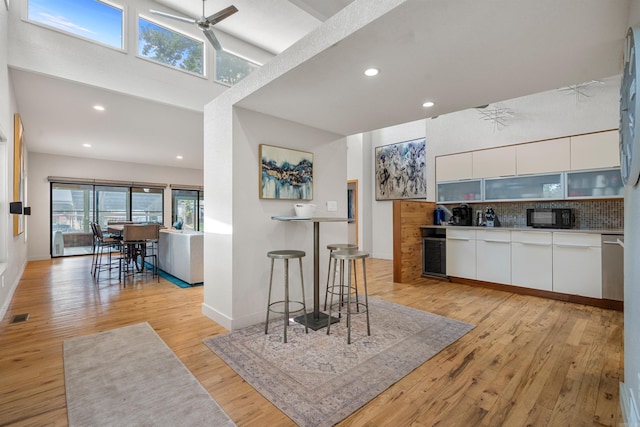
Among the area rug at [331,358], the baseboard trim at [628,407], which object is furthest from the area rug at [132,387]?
the baseboard trim at [628,407]

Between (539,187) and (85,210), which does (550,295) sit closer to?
(539,187)

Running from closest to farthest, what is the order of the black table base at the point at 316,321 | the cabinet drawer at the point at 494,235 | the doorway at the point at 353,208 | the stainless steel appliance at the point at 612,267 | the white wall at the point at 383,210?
the black table base at the point at 316,321
the stainless steel appliance at the point at 612,267
the cabinet drawer at the point at 494,235
the white wall at the point at 383,210
the doorway at the point at 353,208

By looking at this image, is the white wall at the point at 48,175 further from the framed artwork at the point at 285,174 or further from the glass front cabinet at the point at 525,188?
the glass front cabinet at the point at 525,188

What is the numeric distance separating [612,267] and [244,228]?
13.7ft

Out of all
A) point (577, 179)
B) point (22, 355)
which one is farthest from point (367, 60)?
point (577, 179)

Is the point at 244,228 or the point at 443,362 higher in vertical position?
the point at 244,228

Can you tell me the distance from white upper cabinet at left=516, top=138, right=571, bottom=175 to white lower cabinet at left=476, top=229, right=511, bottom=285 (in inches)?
39.5

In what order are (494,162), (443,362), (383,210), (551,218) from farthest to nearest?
(383,210), (494,162), (551,218), (443,362)

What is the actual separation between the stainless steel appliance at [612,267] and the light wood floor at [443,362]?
0.27 meters

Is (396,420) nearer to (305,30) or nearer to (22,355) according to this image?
(22,355)

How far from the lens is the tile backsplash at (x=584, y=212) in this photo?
12.3 feet

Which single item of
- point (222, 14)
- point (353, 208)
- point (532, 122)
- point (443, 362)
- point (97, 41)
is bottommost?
point (443, 362)

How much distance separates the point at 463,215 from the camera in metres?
4.91

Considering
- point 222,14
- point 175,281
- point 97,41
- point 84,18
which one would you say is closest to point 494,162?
point 222,14
